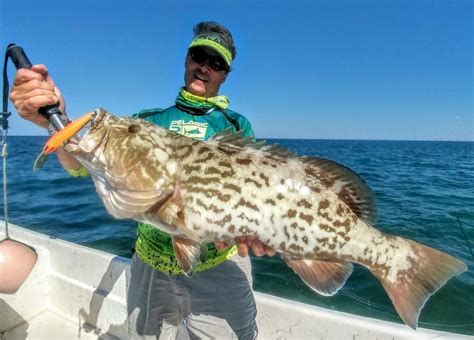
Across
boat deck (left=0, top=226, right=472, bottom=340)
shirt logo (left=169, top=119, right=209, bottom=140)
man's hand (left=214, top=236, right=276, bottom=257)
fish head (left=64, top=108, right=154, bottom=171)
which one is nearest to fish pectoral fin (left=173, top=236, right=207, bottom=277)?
man's hand (left=214, top=236, right=276, bottom=257)

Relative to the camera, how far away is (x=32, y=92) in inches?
104

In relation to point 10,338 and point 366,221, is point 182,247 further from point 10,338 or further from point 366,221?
point 10,338

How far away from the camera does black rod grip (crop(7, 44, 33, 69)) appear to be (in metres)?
2.68

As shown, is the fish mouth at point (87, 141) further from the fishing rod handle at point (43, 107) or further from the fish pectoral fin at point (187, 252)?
the fish pectoral fin at point (187, 252)

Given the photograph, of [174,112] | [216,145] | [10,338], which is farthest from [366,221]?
[10,338]

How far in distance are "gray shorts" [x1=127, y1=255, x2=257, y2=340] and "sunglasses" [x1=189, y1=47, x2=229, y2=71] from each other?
75.2 inches

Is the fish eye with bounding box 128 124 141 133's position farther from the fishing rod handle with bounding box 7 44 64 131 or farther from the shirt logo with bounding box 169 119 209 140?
the shirt logo with bounding box 169 119 209 140

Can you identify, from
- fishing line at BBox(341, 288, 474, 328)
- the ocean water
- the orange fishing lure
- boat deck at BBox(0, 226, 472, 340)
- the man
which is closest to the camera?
the orange fishing lure

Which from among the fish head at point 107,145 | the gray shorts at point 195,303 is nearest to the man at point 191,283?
the gray shorts at point 195,303

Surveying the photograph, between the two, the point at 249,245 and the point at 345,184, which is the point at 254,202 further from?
the point at 345,184

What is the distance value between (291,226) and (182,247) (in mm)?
824

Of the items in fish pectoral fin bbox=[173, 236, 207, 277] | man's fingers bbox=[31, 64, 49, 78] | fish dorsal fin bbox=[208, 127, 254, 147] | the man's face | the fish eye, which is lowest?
fish pectoral fin bbox=[173, 236, 207, 277]

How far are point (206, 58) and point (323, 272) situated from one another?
2.31 metres

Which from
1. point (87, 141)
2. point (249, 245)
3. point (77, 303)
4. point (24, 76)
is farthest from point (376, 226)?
point (24, 76)
